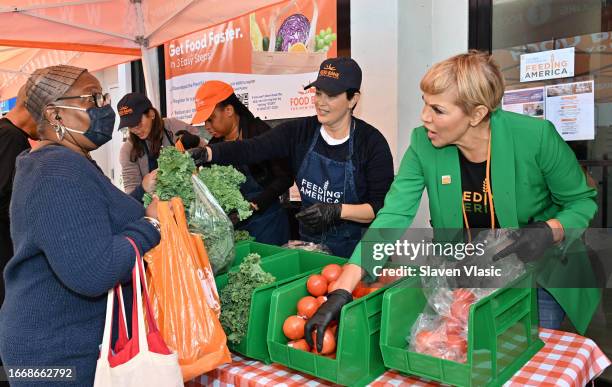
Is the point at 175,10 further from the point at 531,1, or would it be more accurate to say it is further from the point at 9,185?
the point at 531,1

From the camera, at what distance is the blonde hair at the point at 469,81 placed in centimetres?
195

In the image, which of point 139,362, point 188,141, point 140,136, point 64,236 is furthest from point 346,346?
point 140,136

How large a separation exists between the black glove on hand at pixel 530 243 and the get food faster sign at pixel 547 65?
74.8 inches

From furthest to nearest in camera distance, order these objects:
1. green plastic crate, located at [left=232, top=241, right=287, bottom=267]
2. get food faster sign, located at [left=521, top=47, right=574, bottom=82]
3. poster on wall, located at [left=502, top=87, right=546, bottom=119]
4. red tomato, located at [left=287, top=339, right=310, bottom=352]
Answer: poster on wall, located at [left=502, top=87, right=546, bottom=119] → get food faster sign, located at [left=521, top=47, right=574, bottom=82] → green plastic crate, located at [left=232, top=241, right=287, bottom=267] → red tomato, located at [left=287, top=339, right=310, bottom=352]

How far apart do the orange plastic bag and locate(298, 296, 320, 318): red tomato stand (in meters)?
0.29

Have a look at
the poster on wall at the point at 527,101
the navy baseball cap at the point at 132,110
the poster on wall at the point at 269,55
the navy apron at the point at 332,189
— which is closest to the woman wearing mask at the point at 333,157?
the navy apron at the point at 332,189

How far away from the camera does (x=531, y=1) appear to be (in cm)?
361

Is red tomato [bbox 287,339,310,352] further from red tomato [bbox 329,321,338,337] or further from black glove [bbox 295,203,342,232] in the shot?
black glove [bbox 295,203,342,232]

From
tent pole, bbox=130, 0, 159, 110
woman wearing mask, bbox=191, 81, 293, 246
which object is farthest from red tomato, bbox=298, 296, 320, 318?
tent pole, bbox=130, 0, 159, 110

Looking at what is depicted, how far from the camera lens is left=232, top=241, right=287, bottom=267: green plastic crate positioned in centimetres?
243

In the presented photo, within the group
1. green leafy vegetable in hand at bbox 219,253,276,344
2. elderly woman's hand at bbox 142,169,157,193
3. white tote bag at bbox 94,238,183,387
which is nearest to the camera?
white tote bag at bbox 94,238,183,387

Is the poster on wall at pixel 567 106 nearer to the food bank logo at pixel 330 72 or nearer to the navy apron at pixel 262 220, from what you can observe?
the food bank logo at pixel 330 72

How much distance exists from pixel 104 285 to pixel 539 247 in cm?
155

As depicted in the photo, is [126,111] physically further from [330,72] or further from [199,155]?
[330,72]
